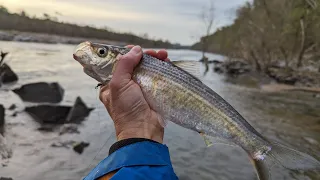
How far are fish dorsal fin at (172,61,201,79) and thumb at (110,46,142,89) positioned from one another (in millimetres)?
446

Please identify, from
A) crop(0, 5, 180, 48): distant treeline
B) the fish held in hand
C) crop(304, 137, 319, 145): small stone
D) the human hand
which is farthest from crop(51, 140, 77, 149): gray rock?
crop(0, 5, 180, 48): distant treeline

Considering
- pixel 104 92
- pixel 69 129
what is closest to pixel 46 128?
pixel 69 129

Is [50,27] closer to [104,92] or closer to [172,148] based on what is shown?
[172,148]

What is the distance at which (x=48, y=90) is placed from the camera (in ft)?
62.0

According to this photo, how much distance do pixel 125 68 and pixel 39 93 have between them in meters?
16.8

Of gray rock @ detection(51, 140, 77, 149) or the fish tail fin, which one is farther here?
gray rock @ detection(51, 140, 77, 149)

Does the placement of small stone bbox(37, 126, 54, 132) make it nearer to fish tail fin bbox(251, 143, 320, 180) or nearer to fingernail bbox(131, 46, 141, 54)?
fingernail bbox(131, 46, 141, 54)

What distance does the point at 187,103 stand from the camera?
3107 millimetres

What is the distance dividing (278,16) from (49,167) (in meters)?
49.1

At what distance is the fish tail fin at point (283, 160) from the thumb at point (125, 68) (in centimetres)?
134

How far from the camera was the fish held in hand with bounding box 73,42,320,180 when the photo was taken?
3018mm

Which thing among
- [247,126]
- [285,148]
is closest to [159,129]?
[247,126]

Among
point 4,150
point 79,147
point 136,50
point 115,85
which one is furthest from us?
point 79,147

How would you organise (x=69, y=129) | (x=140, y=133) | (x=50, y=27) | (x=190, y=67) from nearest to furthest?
(x=140, y=133) → (x=190, y=67) → (x=69, y=129) → (x=50, y=27)
